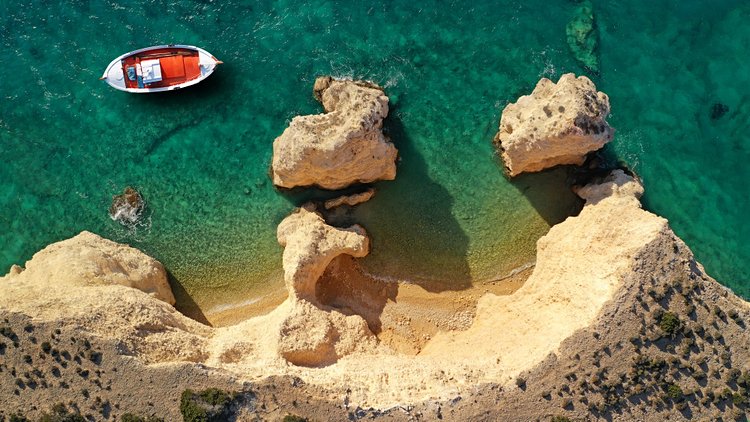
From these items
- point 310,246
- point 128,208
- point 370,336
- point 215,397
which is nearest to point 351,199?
point 310,246

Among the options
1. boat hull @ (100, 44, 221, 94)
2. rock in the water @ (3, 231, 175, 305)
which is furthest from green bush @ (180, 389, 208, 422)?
boat hull @ (100, 44, 221, 94)

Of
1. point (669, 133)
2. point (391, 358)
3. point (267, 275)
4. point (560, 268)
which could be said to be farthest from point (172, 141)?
point (669, 133)

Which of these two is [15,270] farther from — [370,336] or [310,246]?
[370,336]

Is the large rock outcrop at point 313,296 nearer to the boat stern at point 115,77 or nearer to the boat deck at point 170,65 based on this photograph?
the boat deck at point 170,65

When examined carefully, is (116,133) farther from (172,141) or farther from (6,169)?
(6,169)

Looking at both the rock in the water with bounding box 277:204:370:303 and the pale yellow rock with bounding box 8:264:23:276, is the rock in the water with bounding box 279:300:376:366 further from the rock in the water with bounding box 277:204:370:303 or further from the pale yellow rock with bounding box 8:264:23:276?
the pale yellow rock with bounding box 8:264:23:276
